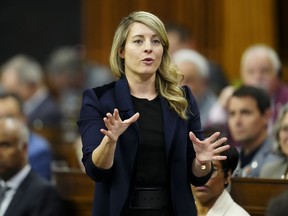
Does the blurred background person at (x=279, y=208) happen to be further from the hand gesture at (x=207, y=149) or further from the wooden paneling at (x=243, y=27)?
the wooden paneling at (x=243, y=27)

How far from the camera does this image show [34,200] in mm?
5465

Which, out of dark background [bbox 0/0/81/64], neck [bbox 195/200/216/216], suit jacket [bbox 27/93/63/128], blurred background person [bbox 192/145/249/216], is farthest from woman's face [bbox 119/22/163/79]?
dark background [bbox 0/0/81/64]

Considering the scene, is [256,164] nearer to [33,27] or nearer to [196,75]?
[196,75]

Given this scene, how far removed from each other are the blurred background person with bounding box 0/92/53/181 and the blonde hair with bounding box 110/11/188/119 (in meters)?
2.81

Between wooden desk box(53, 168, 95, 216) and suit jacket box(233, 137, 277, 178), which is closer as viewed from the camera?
suit jacket box(233, 137, 277, 178)

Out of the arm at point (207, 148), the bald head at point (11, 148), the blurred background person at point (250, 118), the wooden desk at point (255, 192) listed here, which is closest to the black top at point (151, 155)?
the arm at point (207, 148)

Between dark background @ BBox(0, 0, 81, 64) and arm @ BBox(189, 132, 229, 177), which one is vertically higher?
arm @ BBox(189, 132, 229, 177)

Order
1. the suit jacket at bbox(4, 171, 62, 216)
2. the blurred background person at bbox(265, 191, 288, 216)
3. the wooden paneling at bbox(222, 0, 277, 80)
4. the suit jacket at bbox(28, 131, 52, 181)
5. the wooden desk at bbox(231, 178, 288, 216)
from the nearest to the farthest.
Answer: the blurred background person at bbox(265, 191, 288, 216) → the wooden desk at bbox(231, 178, 288, 216) → the suit jacket at bbox(4, 171, 62, 216) → the suit jacket at bbox(28, 131, 52, 181) → the wooden paneling at bbox(222, 0, 277, 80)

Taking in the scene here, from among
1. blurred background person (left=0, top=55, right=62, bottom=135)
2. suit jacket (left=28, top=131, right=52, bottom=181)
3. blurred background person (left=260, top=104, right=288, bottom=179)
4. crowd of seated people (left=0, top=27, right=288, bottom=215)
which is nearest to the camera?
blurred background person (left=260, top=104, right=288, bottom=179)

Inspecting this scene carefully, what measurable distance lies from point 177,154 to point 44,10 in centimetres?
907

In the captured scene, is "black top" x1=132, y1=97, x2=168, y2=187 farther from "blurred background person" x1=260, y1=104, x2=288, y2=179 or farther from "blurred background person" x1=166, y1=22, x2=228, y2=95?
"blurred background person" x1=166, y1=22, x2=228, y2=95

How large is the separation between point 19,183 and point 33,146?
1472mm

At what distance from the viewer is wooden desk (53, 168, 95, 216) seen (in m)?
5.71

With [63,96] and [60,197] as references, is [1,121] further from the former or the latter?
[63,96]
